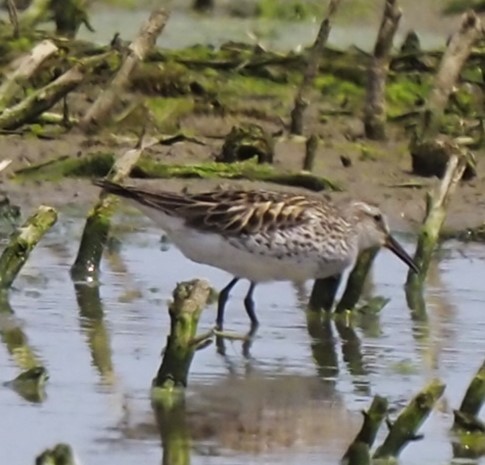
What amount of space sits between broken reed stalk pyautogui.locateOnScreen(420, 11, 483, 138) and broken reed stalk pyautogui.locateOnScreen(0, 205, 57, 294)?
13.6ft

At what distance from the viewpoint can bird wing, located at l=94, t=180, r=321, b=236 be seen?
951 centimetres

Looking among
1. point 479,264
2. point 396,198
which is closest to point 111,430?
point 479,264

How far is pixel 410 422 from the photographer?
6.68 metres

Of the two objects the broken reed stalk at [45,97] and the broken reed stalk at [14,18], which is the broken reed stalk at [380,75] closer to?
the broken reed stalk at [45,97]

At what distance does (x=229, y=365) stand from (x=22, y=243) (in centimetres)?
143

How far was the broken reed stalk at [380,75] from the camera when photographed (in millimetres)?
12820

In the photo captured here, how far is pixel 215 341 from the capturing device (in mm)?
9039

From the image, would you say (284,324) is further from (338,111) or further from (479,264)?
(338,111)

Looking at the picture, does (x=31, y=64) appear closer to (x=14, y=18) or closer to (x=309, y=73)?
(x=309, y=73)

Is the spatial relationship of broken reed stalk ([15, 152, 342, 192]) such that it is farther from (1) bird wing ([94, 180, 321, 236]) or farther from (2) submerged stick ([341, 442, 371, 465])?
(2) submerged stick ([341, 442, 371, 465])

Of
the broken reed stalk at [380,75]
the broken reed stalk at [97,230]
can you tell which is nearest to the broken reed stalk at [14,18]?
the broken reed stalk at [380,75]

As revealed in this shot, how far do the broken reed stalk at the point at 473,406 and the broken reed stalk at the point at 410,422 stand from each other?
481mm

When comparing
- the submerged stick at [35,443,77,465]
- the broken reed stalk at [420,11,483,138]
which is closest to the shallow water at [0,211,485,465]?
the submerged stick at [35,443,77,465]

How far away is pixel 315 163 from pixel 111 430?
20.3 ft
